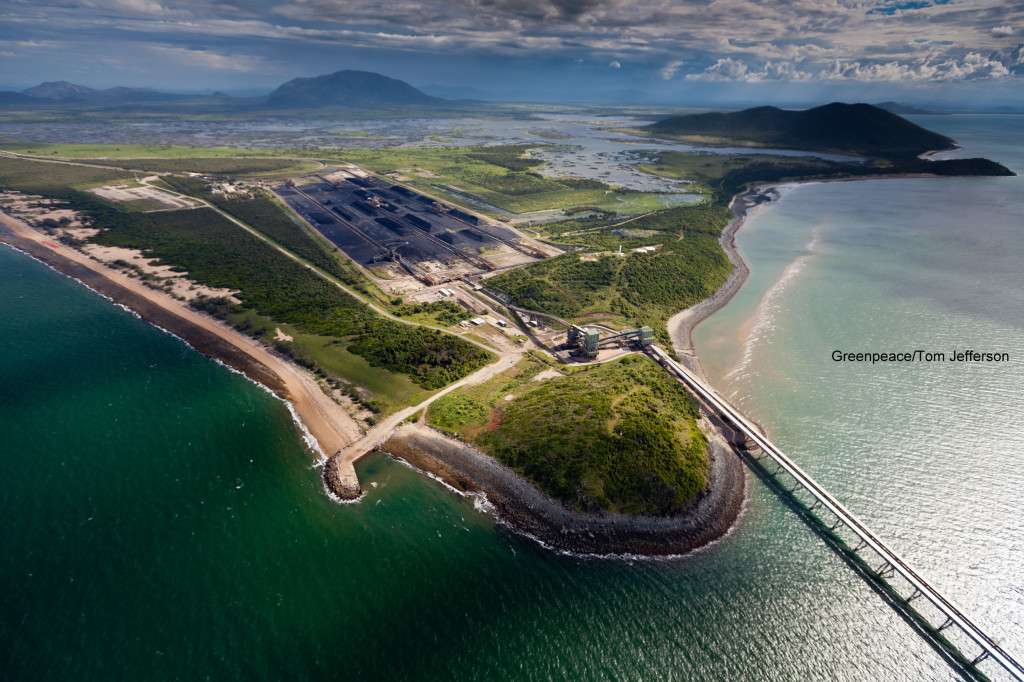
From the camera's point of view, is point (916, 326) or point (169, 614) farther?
point (916, 326)

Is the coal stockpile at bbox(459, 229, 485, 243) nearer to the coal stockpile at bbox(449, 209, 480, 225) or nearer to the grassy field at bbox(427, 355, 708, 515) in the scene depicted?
the coal stockpile at bbox(449, 209, 480, 225)

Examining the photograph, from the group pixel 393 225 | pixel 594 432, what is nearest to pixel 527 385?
pixel 594 432

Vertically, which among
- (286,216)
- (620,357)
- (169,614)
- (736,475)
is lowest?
(169,614)

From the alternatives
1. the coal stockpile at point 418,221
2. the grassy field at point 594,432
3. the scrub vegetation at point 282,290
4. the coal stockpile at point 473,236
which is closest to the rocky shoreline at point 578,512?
the grassy field at point 594,432

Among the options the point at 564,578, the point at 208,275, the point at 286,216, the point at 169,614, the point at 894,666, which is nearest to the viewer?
the point at 894,666

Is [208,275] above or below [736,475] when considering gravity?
above

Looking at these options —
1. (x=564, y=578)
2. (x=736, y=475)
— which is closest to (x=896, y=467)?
(x=736, y=475)

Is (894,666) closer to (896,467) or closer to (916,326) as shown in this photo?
(896,467)

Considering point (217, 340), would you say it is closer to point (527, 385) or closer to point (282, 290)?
point (282, 290)

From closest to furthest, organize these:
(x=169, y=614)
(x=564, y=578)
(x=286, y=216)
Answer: (x=169, y=614) < (x=564, y=578) < (x=286, y=216)
